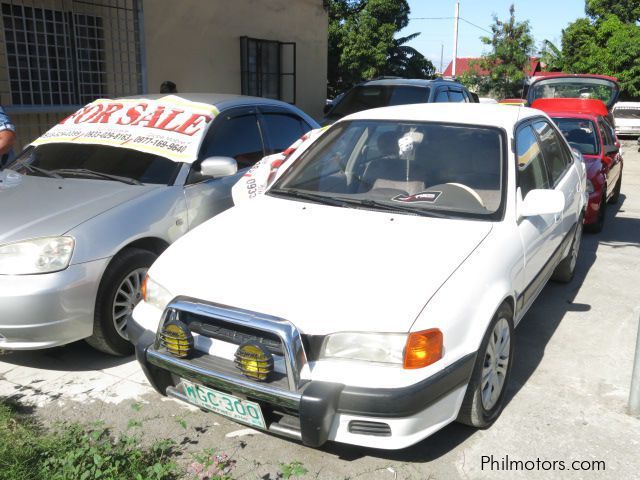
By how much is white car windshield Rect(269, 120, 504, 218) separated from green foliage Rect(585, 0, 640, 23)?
A: 26.1 m

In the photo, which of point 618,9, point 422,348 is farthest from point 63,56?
point 618,9

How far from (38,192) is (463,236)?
8.85ft

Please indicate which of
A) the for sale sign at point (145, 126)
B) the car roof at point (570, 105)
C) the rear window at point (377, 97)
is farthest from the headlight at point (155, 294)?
the car roof at point (570, 105)

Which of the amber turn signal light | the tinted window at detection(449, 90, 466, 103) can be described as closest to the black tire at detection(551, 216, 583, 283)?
the amber turn signal light

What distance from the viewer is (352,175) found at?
13.2 ft

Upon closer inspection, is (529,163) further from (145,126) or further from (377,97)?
(377,97)

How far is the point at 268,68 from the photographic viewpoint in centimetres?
1243

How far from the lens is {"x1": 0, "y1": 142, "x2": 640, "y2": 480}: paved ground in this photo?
295 centimetres

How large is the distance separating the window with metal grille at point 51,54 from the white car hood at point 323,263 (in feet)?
18.0

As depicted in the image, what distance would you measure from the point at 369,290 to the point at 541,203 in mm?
1297

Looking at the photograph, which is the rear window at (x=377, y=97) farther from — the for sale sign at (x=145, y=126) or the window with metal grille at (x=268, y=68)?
the for sale sign at (x=145, y=126)

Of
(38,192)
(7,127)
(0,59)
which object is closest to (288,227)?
(38,192)

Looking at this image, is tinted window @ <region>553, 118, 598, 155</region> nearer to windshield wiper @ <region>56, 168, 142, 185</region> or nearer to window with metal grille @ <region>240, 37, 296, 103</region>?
windshield wiper @ <region>56, 168, 142, 185</region>

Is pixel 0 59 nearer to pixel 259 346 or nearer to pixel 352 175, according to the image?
pixel 352 175
